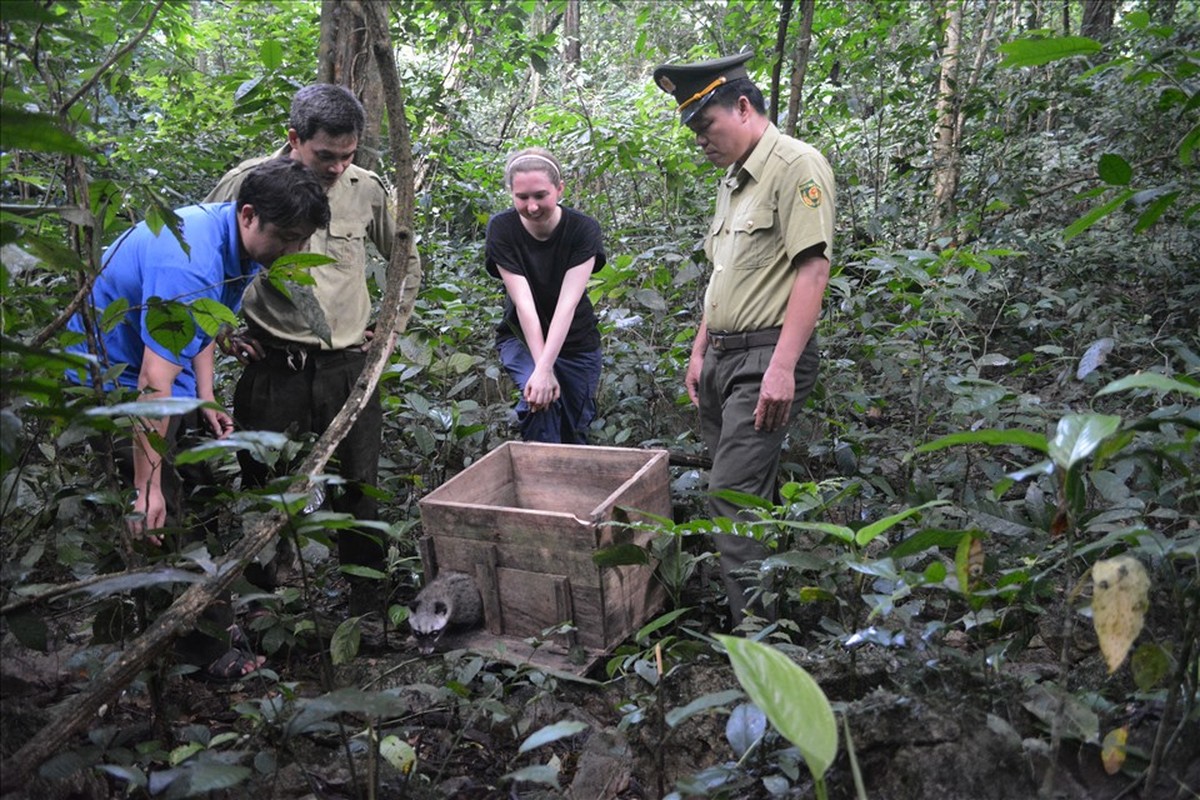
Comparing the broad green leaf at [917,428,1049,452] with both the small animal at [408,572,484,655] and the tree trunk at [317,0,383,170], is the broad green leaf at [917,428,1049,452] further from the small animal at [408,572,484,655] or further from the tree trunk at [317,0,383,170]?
the tree trunk at [317,0,383,170]

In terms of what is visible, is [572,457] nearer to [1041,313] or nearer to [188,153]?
[1041,313]

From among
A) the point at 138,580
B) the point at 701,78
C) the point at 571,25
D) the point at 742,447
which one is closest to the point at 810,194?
the point at 701,78

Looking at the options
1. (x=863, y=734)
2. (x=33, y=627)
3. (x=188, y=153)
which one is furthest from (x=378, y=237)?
(x=188, y=153)

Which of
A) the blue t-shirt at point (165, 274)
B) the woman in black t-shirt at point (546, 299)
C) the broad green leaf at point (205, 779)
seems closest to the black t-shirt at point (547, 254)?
the woman in black t-shirt at point (546, 299)

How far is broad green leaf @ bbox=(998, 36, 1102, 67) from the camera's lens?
1.71m

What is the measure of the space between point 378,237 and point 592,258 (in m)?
0.91

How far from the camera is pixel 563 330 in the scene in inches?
148

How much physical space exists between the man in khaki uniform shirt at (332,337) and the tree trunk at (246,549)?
86 cm

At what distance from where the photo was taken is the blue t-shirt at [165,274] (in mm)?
2457

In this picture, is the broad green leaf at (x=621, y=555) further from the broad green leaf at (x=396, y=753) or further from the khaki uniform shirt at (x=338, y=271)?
the khaki uniform shirt at (x=338, y=271)

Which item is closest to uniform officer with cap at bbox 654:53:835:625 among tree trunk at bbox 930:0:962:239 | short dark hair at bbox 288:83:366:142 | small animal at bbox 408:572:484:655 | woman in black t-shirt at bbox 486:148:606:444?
woman in black t-shirt at bbox 486:148:606:444

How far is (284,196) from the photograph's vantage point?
256 cm

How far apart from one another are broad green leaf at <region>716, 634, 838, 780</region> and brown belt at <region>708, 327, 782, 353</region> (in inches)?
82.2

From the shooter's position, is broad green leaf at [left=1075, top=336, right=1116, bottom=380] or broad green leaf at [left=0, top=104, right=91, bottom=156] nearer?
broad green leaf at [left=0, top=104, right=91, bottom=156]
